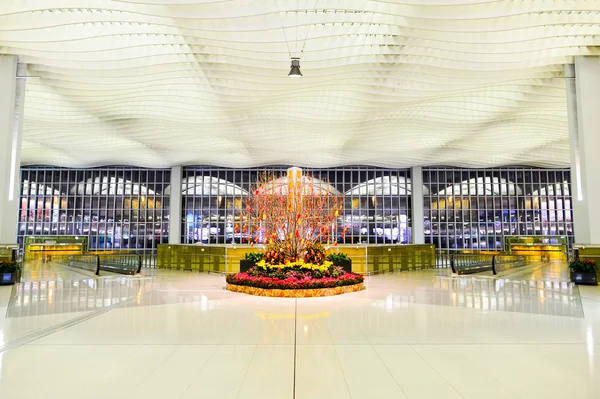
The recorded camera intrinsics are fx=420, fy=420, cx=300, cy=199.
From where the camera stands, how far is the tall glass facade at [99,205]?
27094 millimetres

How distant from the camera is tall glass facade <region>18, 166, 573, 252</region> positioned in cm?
2706

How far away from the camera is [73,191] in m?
27.5

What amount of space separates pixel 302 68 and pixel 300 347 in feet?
28.9

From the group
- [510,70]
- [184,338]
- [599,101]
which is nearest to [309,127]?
[510,70]

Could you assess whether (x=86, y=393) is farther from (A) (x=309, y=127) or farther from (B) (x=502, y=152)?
(B) (x=502, y=152)

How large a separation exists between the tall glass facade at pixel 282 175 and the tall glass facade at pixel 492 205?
64 mm

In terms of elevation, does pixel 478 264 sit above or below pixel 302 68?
below

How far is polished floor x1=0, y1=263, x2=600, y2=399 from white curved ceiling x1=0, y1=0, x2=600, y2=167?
5.95 m

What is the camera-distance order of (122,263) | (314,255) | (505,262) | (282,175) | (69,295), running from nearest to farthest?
(69,295), (314,255), (122,263), (505,262), (282,175)

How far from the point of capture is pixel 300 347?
483 cm

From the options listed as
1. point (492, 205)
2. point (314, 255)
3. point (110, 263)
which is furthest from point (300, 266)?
point (492, 205)

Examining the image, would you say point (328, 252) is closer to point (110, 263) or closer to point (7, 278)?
point (110, 263)

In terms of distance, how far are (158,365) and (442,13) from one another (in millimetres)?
8813

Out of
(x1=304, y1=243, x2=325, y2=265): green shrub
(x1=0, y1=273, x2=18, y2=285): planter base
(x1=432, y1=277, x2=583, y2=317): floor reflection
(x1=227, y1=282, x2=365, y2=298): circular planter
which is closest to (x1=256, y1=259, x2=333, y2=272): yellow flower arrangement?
(x1=304, y1=243, x2=325, y2=265): green shrub
